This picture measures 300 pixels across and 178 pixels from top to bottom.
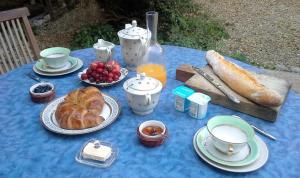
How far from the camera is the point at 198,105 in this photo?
45.4 inches

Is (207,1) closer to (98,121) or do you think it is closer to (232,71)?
(232,71)

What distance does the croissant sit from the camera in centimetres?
109

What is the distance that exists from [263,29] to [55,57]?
350 cm

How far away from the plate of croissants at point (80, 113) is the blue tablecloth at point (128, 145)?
0.09 feet

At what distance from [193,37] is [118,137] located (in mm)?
3026

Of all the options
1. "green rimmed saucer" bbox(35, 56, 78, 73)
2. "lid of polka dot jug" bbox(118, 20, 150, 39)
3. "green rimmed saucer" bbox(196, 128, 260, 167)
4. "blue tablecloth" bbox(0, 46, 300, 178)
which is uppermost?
"lid of polka dot jug" bbox(118, 20, 150, 39)

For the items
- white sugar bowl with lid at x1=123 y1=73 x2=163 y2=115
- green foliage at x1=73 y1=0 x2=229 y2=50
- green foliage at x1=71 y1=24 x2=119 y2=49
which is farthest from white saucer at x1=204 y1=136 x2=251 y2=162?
green foliage at x1=71 y1=24 x2=119 y2=49

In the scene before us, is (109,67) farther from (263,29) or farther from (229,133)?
(263,29)

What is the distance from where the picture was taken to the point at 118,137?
3.58ft

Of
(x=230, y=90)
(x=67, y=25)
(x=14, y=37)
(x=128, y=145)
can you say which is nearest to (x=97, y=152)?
(x=128, y=145)

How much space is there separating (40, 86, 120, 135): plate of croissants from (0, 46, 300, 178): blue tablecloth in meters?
0.03

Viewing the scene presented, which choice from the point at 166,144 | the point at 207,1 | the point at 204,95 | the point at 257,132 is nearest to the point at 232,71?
the point at 204,95

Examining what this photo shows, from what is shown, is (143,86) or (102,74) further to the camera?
(102,74)

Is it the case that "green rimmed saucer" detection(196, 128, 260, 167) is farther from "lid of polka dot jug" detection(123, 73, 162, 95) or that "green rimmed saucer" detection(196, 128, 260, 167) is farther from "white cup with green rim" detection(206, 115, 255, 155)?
"lid of polka dot jug" detection(123, 73, 162, 95)
